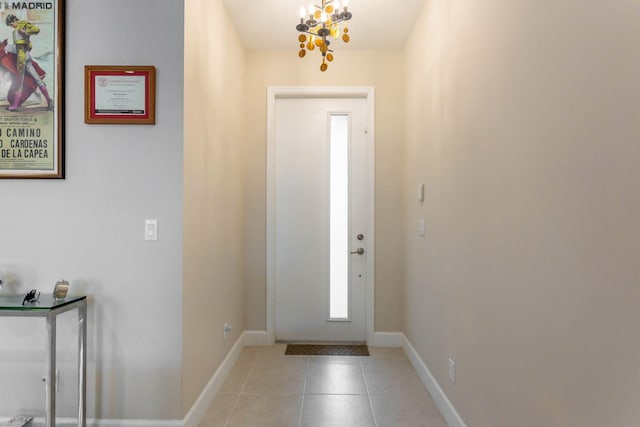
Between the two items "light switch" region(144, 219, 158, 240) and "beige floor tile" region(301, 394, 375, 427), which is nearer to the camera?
"light switch" region(144, 219, 158, 240)

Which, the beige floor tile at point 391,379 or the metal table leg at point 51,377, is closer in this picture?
the metal table leg at point 51,377

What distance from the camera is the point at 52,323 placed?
1.62 meters

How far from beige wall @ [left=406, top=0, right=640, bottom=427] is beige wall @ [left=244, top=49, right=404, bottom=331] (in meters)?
1.11

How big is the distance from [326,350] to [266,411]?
1124 mm

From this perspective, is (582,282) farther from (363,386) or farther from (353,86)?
(353,86)

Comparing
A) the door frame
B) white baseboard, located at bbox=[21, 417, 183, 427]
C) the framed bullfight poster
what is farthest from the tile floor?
the framed bullfight poster

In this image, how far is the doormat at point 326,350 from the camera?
3.29m

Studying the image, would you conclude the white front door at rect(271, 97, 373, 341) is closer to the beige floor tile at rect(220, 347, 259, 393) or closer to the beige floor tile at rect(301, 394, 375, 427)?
the beige floor tile at rect(220, 347, 259, 393)

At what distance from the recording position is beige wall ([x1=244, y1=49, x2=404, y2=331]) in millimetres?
3500

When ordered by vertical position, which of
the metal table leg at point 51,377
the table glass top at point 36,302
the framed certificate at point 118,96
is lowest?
the metal table leg at point 51,377

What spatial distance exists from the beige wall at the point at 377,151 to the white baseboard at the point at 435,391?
485 millimetres

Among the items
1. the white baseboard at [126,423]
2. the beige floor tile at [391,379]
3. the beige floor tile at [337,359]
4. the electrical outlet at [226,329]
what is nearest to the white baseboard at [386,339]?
the beige floor tile at [337,359]

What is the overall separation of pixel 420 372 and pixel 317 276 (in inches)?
49.0

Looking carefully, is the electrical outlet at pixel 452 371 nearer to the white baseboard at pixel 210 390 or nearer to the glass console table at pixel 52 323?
the white baseboard at pixel 210 390
